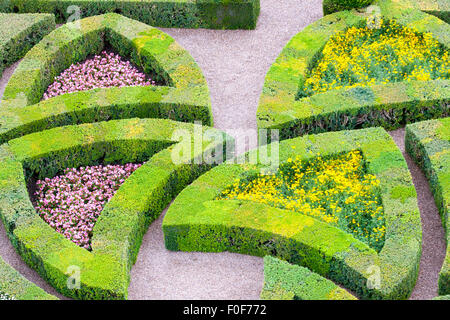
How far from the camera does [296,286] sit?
1642 cm

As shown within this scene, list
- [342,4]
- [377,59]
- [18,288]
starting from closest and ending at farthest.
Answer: [18,288], [377,59], [342,4]

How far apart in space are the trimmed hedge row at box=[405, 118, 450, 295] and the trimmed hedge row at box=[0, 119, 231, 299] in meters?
4.51

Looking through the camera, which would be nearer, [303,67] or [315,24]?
[303,67]

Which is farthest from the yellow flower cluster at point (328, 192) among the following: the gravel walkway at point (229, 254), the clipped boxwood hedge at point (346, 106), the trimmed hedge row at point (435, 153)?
the clipped boxwood hedge at point (346, 106)

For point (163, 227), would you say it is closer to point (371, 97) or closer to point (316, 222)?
point (316, 222)

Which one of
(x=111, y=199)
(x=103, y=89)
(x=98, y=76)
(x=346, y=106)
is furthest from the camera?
(x=98, y=76)

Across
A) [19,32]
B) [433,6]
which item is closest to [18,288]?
[19,32]

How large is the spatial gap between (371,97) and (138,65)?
6738mm

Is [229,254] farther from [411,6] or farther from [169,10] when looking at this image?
[411,6]

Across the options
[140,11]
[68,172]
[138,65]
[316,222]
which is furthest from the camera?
[140,11]

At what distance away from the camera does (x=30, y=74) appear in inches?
890

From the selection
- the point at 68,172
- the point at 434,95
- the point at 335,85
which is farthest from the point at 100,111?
the point at 434,95

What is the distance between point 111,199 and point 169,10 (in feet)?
27.4

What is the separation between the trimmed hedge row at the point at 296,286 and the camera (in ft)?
53.2
